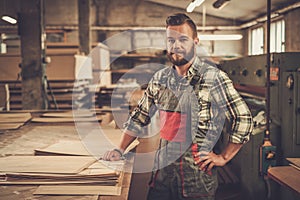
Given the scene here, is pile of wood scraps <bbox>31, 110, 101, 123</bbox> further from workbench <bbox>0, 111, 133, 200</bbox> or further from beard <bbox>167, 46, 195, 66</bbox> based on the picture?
beard <bbox>167, 46, 195, 66</bbox>

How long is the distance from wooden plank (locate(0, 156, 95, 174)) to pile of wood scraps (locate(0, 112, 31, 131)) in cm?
108

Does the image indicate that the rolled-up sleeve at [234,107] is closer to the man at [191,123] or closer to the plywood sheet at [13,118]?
the man at [191,123]

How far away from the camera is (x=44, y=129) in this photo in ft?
9.11

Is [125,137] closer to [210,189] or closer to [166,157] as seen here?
[166,157]

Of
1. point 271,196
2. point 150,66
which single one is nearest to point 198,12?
point 150,66

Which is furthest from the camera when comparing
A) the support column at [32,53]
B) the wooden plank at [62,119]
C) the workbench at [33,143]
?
the support column at [32,53]

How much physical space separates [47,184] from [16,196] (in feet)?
0.50

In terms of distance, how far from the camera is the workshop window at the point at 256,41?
11.1 m

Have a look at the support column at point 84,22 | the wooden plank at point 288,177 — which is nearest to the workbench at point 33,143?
the wooden plank at point 288,177

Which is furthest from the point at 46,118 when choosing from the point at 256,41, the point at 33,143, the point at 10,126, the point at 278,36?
the point at 256,41

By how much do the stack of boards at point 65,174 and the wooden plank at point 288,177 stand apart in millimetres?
754

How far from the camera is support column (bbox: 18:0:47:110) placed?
14.1ft

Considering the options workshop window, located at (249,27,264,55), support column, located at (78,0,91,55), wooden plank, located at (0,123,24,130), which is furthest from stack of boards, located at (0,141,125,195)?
workshop window, located at (249,27,264,55)

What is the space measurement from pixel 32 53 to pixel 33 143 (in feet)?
7.82
